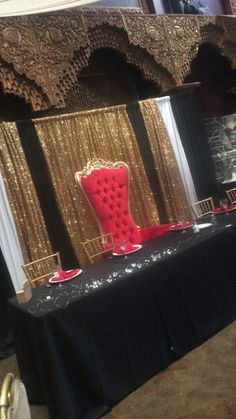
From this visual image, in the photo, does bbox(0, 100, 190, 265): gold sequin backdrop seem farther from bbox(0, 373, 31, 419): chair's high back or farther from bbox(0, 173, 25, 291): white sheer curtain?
bbox(0, 373, 31, 419): chair's high back

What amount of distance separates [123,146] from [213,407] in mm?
3239

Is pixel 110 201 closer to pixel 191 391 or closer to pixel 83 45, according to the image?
pixel 83 45

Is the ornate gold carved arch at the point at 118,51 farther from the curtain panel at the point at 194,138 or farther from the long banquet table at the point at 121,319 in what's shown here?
the long banquet table at the point at 121,319

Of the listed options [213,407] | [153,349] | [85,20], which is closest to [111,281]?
[153,349]

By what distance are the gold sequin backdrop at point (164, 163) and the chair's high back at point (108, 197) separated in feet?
3.16

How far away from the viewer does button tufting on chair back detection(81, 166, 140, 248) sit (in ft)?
12.7

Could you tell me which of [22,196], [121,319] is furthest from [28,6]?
[22,196]

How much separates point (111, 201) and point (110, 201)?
0.01 metres

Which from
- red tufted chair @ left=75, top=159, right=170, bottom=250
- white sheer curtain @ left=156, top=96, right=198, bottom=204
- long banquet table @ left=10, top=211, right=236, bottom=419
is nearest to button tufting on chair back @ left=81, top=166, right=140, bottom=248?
red tufted chair @ left=75, top=159, right=170, bottom=250

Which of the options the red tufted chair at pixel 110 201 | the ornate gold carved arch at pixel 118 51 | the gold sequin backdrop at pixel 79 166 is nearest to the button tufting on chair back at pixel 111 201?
the red tufted chair at pixel 110 201

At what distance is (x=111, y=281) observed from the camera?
2.22 meters

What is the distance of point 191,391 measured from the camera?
6.92 ft

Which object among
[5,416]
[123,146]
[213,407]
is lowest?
[213,407]

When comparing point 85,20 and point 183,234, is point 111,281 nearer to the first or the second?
point 183,234
